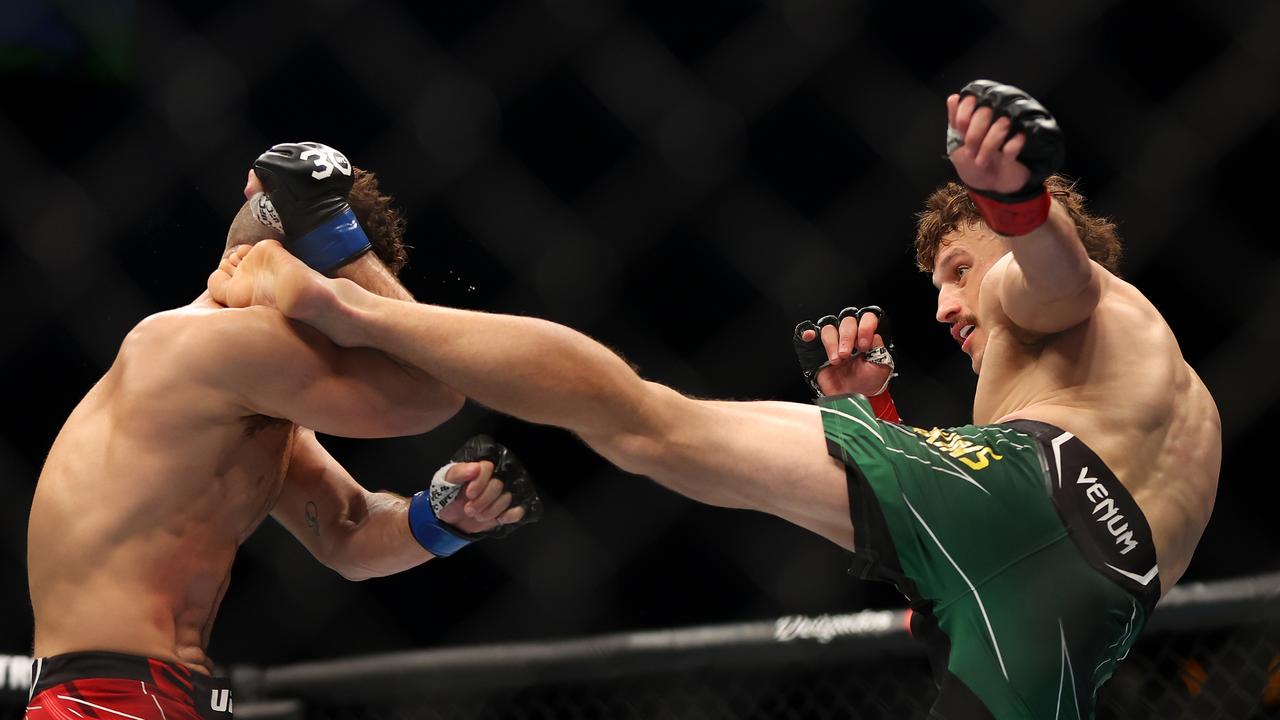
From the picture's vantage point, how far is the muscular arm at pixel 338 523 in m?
1.91

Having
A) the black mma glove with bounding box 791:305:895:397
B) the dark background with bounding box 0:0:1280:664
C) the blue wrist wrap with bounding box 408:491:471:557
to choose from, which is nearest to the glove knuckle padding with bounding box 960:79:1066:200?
the black mma glove with bounding box 791:305:895:397

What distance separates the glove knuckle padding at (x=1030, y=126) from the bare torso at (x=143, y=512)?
→ 1032mm

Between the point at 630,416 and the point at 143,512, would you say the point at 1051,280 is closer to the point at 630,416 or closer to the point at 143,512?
the point at 630,416

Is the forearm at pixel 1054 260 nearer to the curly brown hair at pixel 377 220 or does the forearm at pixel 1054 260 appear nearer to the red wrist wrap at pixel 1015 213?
the red wrist wrap at pixel 1015 213

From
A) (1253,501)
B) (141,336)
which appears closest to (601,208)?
(141,336)

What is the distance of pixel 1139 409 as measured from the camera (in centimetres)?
159

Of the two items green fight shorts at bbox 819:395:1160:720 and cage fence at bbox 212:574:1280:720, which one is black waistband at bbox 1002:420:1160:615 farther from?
cage fence at bbox 212:574:1280:720

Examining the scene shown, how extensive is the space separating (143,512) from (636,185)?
1814 millimetres

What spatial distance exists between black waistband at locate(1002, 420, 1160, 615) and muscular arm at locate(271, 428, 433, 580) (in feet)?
3.10

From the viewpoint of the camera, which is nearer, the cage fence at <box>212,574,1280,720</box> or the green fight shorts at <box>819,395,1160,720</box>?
the green fight shorts at <box>819,395,1160,720</box>

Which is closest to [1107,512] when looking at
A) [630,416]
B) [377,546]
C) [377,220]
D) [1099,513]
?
[1099,513]

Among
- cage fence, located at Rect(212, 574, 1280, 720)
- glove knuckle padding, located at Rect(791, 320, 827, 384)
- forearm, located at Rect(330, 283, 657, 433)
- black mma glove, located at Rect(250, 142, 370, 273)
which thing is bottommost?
cage fence, located at Rect(212, 574, 1280, 720)

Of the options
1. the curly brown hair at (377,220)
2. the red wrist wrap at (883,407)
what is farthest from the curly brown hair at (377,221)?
the red wrist wrap at (883,407)

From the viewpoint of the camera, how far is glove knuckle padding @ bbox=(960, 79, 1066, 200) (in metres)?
1.38
